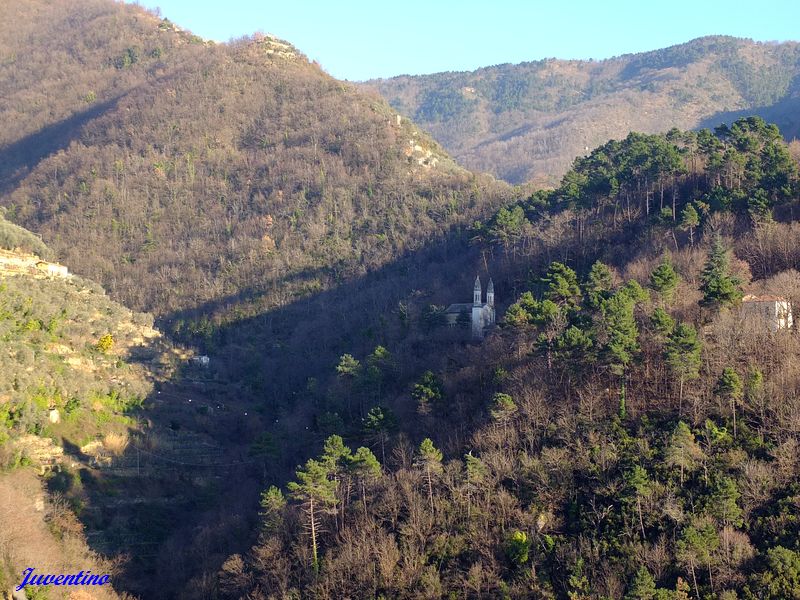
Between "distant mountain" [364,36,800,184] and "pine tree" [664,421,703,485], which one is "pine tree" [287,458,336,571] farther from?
"distant mountain" [364,36,800,184]

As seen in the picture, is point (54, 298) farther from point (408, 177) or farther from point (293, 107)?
point (293, 107)

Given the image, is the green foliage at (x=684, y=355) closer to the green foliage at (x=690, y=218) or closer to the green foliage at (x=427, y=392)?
the green foliage at (x=427, y=392)

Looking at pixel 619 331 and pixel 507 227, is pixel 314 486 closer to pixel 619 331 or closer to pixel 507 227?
pixel 619 331

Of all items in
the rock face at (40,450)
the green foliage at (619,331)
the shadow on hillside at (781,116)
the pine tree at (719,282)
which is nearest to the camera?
the green foliage at (619,331)

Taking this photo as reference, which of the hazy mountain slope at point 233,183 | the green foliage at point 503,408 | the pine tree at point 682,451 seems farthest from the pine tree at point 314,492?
the hazy mountain slope at point 233,183

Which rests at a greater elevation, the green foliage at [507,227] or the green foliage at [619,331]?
the green foliage at [507,227]

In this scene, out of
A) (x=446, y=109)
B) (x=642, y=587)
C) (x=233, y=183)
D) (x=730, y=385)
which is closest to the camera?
(x=642, y=587)

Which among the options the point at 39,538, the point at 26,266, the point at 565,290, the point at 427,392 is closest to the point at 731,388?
the point at 565,290
